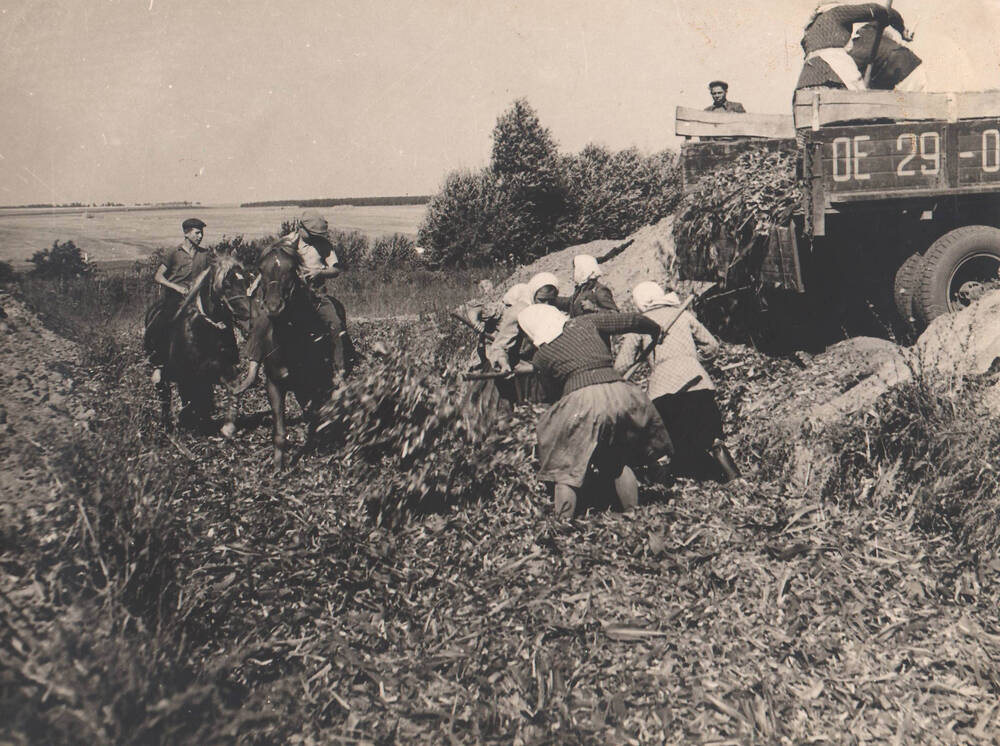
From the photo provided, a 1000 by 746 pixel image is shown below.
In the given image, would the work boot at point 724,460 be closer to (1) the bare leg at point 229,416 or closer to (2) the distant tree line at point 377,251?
(1) the bare leg at point 229,416

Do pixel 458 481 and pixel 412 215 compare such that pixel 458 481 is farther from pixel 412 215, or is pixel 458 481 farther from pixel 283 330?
pixel 412 215

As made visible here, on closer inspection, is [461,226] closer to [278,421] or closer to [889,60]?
[889,60]

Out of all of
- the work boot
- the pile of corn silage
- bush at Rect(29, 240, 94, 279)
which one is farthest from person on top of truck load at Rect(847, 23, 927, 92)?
bush at Rect(29, 240, 94, 279)

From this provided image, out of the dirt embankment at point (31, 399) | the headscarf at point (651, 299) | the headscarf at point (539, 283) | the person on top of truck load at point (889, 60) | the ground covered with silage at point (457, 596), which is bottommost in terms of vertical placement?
the ground covered with silage at point (457, 596)

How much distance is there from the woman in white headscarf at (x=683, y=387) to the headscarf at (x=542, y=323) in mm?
832

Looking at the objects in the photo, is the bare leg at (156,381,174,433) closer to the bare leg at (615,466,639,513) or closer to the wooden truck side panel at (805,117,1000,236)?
the bare leg at (615,466,639,513)

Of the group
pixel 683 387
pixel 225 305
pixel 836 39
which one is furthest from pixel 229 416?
pixel 836 39

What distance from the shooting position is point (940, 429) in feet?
16.1

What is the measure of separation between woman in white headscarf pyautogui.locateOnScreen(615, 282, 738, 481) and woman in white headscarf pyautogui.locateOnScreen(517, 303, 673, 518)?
0.61 meters

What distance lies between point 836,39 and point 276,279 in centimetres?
651

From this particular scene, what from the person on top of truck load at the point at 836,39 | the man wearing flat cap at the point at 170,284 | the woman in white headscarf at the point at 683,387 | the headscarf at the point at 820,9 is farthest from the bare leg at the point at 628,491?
the headscarf at the point at 820,9

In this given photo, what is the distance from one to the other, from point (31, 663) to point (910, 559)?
4.08 metres

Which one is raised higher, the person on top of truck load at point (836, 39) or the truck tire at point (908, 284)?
the person on top of truck load at point (836, 39)

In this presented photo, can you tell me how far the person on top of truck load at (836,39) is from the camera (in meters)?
8.50
